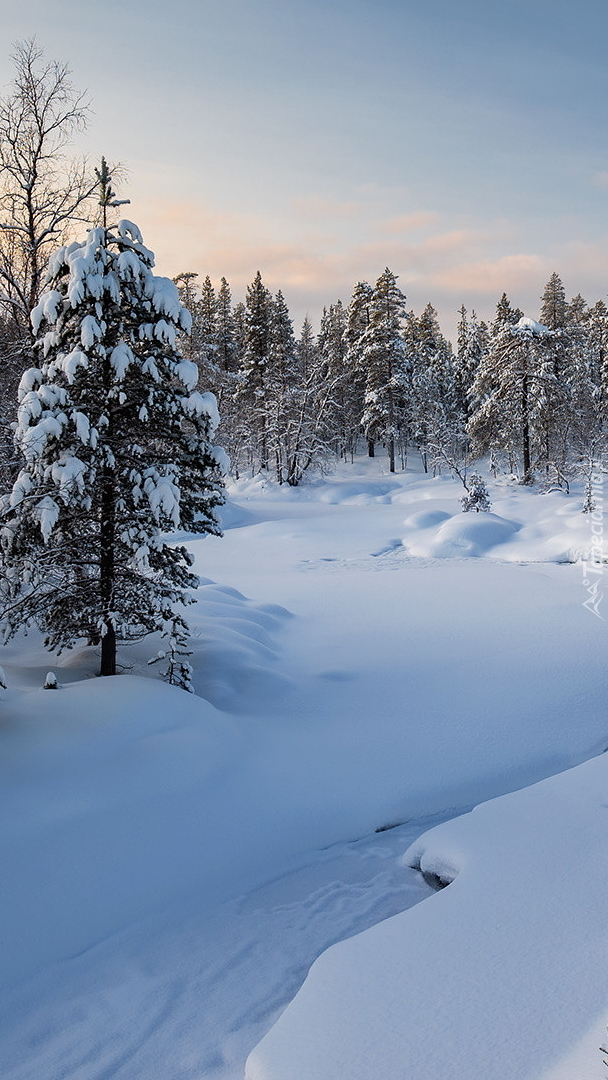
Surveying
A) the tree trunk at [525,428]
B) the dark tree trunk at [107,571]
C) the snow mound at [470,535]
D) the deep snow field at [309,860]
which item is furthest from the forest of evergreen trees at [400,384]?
the dark tree trunk at [107,571]

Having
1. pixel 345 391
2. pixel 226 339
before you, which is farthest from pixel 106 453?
pixel 226 339

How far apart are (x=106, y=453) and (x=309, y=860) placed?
541 cm

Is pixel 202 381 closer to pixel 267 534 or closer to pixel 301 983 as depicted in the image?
pixel 267 534

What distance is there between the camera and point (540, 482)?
34.1 metres

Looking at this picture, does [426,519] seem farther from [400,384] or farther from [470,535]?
→ [400,384]

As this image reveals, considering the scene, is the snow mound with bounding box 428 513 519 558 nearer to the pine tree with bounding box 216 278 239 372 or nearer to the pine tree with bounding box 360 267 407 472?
the pine tree with bounding box 360 267 407 472

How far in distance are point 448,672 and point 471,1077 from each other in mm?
7751

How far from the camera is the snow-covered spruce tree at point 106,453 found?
25.0ft

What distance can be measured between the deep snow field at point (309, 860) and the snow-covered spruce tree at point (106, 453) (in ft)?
3.92

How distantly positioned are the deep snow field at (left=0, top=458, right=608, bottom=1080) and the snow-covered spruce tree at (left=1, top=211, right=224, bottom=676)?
47.1 inches

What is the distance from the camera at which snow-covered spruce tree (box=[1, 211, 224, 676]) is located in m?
7.61

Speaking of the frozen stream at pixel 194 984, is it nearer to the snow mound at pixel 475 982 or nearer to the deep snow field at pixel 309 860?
the deep snow field at pixel 309 860

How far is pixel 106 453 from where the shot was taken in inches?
316

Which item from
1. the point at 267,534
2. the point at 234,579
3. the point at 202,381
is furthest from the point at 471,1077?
the point at 202,381
